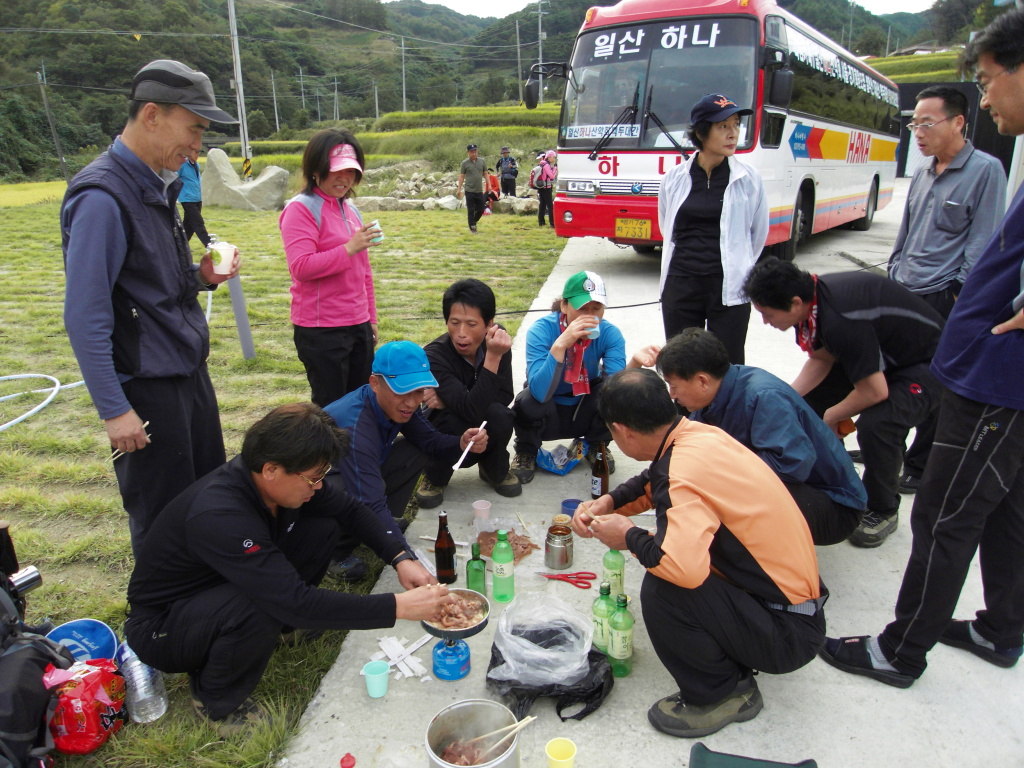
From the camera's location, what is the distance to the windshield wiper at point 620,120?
28.0 ft

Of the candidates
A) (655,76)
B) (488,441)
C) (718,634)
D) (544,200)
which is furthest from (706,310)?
(544,200)

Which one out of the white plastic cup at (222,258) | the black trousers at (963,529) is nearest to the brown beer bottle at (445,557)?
the white plastic cup at (222,258)

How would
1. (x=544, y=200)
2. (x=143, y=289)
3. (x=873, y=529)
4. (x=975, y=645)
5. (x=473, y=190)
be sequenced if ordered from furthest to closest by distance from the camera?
(x=544, y=200), (x=473, y=190), (x=873, y=529), (x=975, y=645), (x=143, y=289)

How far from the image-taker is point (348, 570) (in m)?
3.26

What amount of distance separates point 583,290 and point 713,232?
1025mm

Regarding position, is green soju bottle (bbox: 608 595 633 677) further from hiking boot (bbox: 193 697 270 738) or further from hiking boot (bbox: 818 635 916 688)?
hiking boot (bbox: 193 697 270 738)

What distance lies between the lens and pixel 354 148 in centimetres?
361

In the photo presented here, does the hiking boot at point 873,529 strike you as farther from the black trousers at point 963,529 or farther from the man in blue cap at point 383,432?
the man in blue cap at point 383,432

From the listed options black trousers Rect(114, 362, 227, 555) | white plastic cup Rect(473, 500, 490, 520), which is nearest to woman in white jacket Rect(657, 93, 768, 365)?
white plastic cup Rect(473, 500, 490, 520)

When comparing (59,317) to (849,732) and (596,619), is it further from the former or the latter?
(849,732)

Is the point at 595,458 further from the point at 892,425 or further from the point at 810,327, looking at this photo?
the point at 892,425

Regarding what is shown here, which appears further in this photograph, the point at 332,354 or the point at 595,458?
the point at 595,458

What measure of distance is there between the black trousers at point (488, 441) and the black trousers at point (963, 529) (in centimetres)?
209

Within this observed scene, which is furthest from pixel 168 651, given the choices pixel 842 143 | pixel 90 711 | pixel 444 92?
pixel 444 92
